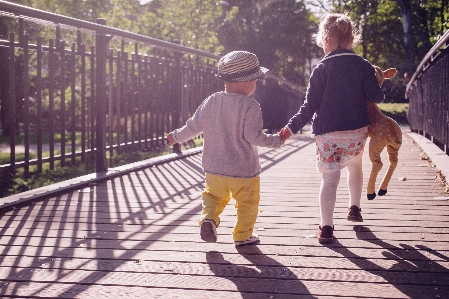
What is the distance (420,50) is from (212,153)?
33253 millimetres

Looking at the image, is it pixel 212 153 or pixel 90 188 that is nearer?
pixel 212 153

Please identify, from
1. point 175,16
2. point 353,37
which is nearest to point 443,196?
point 353,37

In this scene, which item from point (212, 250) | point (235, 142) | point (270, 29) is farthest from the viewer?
point (270, 29)

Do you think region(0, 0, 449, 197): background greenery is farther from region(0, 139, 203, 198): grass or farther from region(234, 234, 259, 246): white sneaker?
region(234, 234, 259, 246): white sneaker

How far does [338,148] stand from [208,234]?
40.4 inches

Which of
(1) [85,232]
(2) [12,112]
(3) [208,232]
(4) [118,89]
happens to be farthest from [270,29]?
(3) [208,232]

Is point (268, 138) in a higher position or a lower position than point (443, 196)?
higher

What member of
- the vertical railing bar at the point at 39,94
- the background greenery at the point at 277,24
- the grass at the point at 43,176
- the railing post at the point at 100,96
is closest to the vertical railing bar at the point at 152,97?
the grass at the point at 43,176

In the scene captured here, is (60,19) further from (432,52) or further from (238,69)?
(432,52)

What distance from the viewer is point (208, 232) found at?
3.73 meters

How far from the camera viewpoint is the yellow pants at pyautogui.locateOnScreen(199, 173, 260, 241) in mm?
3900

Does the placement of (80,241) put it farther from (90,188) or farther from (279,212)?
(90,188)

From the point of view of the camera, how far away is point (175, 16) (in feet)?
78.5

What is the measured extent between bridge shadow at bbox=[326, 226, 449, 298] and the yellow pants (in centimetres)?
52
